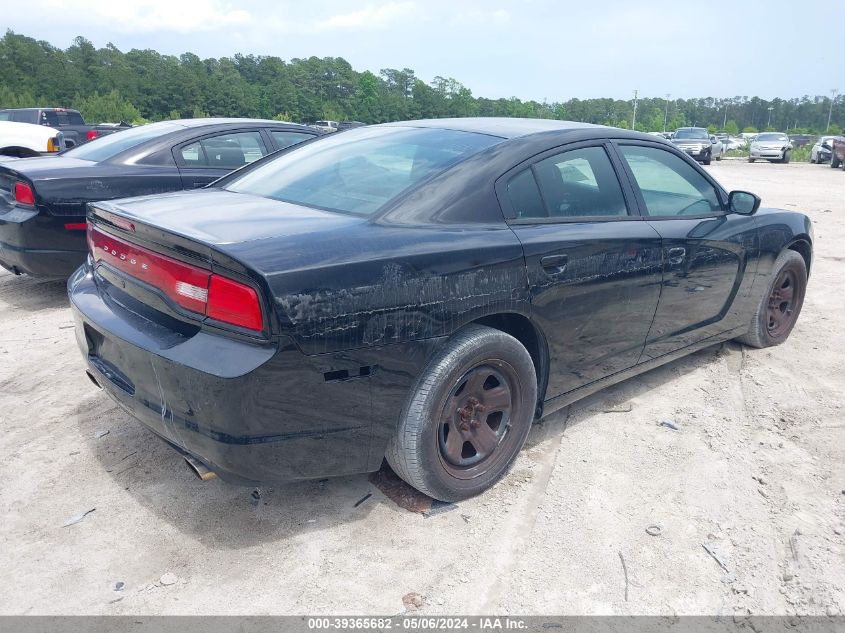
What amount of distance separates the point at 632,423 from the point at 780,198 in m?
13.1

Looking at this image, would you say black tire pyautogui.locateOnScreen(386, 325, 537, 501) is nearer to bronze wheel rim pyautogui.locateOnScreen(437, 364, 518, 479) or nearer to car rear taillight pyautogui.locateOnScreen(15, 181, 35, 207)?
bronze wheel rim pyautogui.locateOnScreen(437, 364, 518, 479)

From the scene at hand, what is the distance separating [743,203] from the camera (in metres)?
4.10

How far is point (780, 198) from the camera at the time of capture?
47.9 ft

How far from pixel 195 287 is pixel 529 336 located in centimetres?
143

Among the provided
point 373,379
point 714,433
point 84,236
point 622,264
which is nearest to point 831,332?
point 714,433

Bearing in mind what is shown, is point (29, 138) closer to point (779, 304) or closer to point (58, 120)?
point (58, 120)

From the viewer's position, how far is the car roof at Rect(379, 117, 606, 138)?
10.7ft

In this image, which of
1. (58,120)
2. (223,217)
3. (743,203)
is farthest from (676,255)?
(58,120)

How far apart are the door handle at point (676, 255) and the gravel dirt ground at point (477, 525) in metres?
0.85

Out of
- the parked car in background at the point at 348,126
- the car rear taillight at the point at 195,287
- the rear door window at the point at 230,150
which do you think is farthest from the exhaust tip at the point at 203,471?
the rear door window at the point at 230,150

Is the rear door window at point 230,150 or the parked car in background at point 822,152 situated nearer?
the rear door window at point 230,150

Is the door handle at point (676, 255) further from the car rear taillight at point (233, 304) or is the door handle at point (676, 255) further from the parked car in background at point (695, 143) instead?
the parked car in background at point (695, 143)

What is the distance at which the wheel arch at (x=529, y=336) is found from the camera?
2.87 metres

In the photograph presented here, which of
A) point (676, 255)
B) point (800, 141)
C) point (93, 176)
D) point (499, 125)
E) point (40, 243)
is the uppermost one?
point (499, 125)
